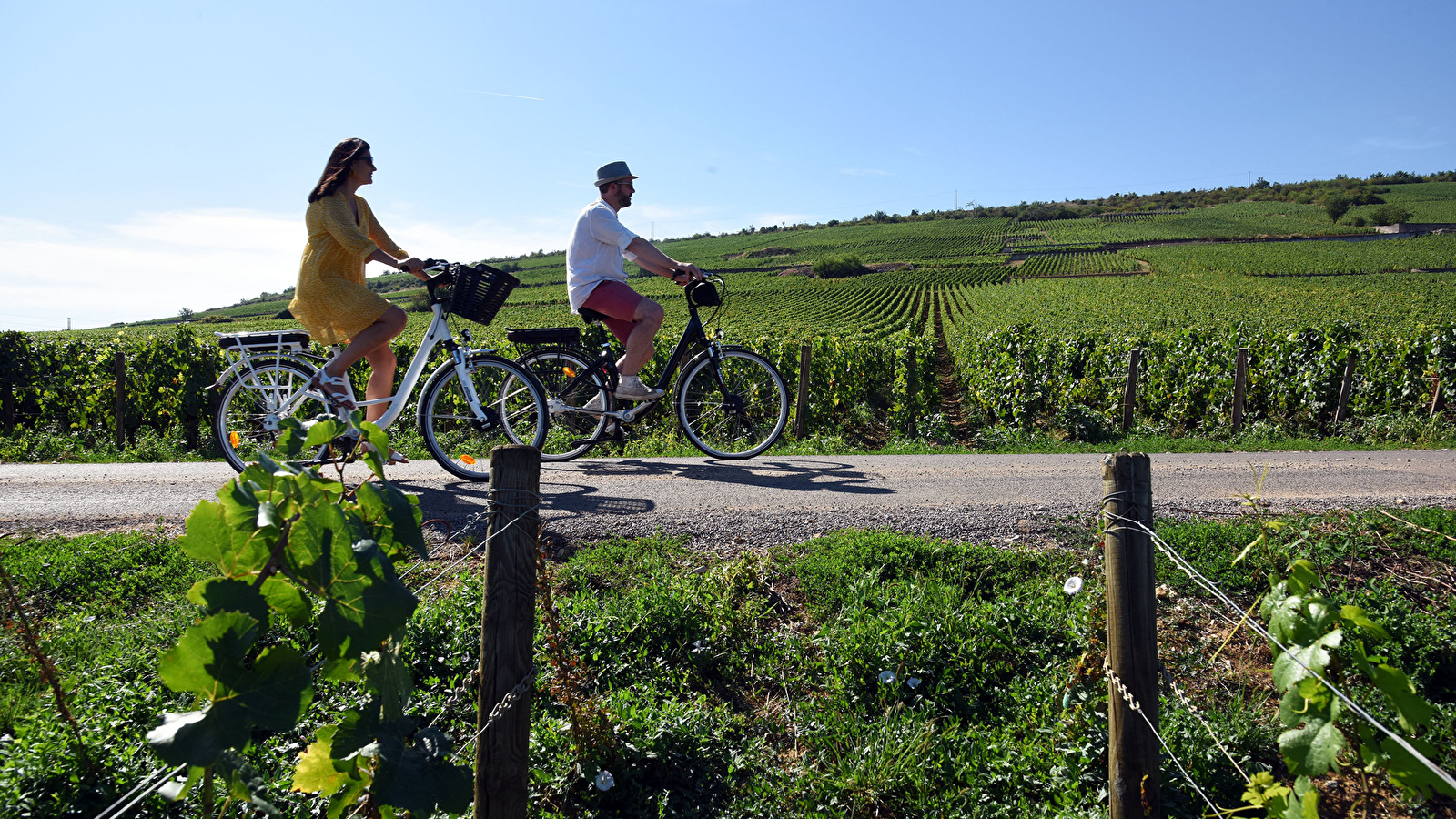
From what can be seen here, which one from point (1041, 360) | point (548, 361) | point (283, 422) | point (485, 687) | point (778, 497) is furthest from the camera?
point (1041, 360)

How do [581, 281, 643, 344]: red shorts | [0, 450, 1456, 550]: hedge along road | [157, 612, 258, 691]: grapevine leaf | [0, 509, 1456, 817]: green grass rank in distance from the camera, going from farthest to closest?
[581, 281, 643, 344]: red shorts → [0, 450, 1456, 550]: hedge along road → [0, 509, 1456, 817]: green grass → [157, 612, 258, 691]: grapevine leaf

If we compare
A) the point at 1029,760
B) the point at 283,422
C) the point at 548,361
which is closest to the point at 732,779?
the point at 1029,760

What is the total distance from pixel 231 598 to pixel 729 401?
549 cm

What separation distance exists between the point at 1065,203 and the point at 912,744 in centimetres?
16583

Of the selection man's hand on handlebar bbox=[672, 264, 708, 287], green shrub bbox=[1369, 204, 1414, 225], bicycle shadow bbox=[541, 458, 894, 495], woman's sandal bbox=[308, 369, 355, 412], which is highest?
green shrub bbox=[1369, 204, 1414, 225]

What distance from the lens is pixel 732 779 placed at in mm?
2777

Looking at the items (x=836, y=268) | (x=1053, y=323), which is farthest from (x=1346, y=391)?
(x=836, y=268)

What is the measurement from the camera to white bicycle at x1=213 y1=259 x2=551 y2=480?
18.4 ft

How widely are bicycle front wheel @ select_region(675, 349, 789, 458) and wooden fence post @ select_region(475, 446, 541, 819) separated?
4.57m

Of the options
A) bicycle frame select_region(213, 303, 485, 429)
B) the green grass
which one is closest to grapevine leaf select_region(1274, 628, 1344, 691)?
the green grass

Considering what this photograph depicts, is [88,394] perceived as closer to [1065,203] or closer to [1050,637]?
[1050,637]

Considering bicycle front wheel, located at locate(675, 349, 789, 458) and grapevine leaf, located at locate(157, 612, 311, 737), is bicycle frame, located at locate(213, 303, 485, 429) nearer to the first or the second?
bicycle front wheel, located at locate(675, 349, 789, 458)

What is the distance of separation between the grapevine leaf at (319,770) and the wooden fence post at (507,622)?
0.36 m

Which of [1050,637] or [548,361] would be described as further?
[548,361]
